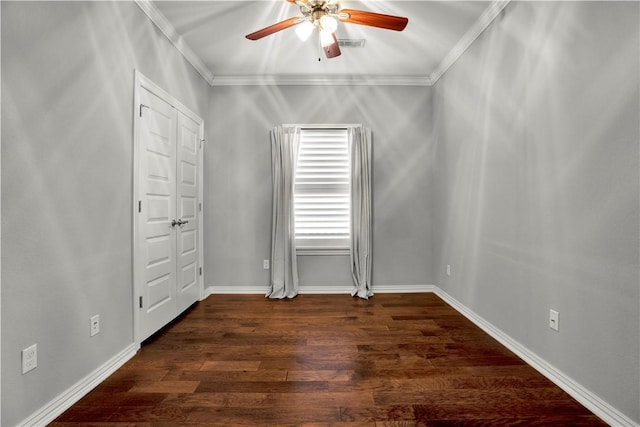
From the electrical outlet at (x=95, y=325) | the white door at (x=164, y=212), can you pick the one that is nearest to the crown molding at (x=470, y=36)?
the white door at (x=164, y=212)

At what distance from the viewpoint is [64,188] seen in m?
1.71

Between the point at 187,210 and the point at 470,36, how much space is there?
3431mm

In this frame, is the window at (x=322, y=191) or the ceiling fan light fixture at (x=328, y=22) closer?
the ceiling fan light fixture at (x=328, y=22)

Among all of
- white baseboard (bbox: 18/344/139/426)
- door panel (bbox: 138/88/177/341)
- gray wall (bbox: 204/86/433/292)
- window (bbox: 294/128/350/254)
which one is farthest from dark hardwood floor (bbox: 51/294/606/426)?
window (bbox: 294/128/350/254)

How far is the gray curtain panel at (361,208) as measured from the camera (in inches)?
149

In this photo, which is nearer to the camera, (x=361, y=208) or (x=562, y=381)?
(x=562, y=381)

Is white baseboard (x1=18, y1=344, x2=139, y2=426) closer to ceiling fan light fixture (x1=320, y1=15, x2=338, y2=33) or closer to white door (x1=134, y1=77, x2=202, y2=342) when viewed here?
white door (x1=134, y1=77, x2=202, y2=342)

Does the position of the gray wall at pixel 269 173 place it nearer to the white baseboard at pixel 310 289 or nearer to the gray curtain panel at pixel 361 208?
the white baseboard at pixel 310 289

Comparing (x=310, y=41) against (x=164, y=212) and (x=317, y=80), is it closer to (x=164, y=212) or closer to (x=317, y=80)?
Answer: (x=317, y=80)

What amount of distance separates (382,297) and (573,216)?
2.34 meters

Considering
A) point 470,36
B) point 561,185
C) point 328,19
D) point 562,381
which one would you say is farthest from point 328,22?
point 562,381

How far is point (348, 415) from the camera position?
161 centimetres

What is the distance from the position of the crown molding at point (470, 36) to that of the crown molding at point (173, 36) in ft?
9.36

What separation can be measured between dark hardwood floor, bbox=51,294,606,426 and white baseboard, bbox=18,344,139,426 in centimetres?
5
